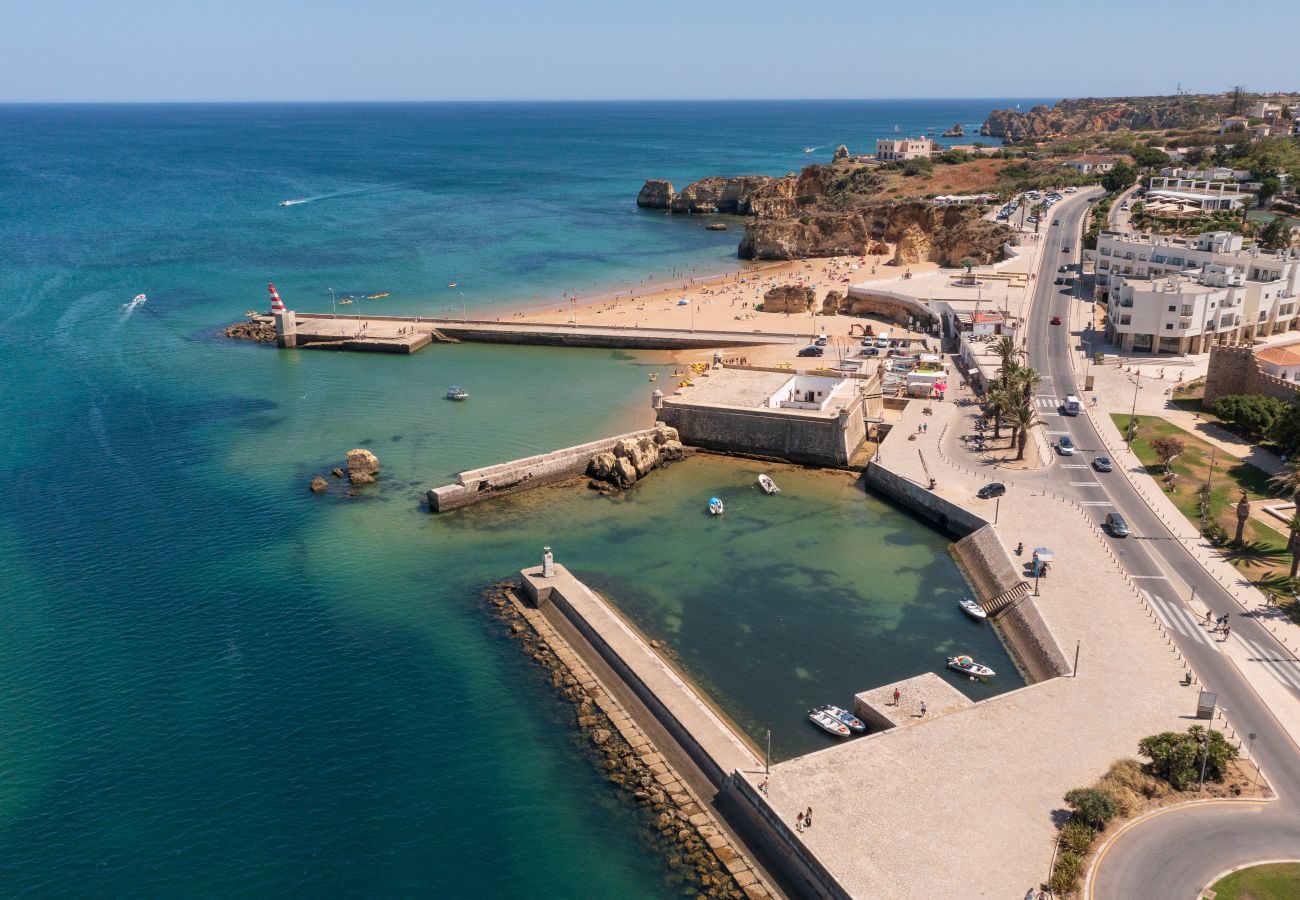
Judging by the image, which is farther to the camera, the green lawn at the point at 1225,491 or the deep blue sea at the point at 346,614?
the green lawn at the point at 1225,491

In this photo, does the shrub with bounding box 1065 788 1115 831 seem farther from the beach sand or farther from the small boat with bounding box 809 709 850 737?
the beach sand

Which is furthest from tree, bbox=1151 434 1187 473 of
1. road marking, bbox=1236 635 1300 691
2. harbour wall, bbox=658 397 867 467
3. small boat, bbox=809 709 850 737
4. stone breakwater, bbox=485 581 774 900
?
stone breakwater, bbox=485 581 774 900

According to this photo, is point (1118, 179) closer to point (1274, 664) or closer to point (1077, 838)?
point (1274, 664)

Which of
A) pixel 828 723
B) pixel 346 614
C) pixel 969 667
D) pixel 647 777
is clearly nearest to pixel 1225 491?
pixel 969 667

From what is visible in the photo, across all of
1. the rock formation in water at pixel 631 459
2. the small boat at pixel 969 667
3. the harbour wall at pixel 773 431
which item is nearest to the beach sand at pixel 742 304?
the harbour wall at pixel 773 431

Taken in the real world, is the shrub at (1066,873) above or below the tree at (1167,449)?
below

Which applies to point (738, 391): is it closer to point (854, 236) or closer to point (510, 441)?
point (510, 441)

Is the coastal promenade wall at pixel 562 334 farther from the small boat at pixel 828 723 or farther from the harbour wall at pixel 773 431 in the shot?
the small boat at pixel 828 723
